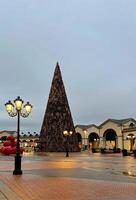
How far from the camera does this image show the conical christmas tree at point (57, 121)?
198 ft

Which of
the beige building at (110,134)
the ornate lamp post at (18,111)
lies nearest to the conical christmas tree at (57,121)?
the beige building at (110,134)

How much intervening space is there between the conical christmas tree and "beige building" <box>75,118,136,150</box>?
58.8 ft

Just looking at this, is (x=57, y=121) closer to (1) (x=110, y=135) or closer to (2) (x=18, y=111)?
(1) (x=110, y=135)

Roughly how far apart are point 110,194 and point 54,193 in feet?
5.28

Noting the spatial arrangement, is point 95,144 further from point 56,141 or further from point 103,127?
point 56,141

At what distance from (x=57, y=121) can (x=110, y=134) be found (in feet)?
110

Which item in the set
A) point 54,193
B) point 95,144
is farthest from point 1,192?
point 95,144

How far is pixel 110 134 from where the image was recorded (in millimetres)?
92062

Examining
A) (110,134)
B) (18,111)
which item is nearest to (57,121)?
(110,134)

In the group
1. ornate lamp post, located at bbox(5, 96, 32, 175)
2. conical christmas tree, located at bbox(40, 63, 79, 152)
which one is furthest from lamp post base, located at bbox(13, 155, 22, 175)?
conical christmas tree, located at bbox(40, 63, 79, 152)

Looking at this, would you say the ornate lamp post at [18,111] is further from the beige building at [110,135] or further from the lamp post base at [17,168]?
the beige building at [110,135]

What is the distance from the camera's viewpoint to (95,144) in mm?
100312

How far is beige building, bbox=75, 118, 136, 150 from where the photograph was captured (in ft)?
273

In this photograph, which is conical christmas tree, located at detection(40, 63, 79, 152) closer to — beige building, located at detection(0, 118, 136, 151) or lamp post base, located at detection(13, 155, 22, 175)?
beige building, located at detection(0, 118, 136, 151)
